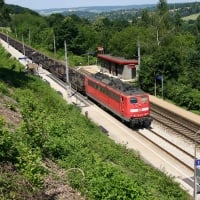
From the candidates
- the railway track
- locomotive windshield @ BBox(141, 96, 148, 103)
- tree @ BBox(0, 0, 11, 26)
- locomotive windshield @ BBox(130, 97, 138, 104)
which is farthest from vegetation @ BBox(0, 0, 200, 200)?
tree @ BBox(0, 0, 11, 26)

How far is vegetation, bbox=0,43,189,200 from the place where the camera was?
1330cm

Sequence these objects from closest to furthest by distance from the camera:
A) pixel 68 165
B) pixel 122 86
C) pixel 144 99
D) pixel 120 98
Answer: pixel 68 165
pixel 144 99
pixel 120 98
pixel 122 86

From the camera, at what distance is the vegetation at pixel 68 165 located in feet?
43.7

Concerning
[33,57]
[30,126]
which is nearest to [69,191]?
[30,126]

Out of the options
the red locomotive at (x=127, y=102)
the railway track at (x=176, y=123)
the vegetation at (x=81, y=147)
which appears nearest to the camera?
the vegetation at (x=81, y=147)

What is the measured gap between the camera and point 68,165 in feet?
57.5

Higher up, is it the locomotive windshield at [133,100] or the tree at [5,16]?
the tree at [5,16]

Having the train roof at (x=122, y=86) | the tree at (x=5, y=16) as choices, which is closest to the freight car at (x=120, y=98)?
the train roof at (x=122, y=86)

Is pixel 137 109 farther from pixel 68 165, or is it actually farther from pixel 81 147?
pixel 68 165

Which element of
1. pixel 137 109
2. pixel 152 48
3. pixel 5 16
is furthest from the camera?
pixel 5 16

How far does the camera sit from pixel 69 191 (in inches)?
587

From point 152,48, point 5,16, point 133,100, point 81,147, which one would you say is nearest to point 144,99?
point 133,100

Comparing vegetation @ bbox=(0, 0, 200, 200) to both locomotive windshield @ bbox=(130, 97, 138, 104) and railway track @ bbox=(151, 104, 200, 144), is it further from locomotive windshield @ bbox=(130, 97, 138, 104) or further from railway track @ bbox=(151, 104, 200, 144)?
locomotive windshield @ bbox=(130, 97, 138, 104)

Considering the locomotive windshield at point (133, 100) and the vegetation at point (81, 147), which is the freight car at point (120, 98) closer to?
the locomotive windshield at point (133, 100)
